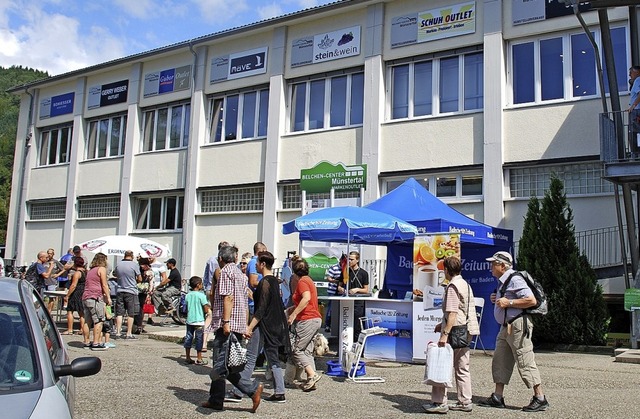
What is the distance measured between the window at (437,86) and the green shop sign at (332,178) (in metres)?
1.99

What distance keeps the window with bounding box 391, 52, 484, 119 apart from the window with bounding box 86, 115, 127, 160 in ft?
39.4

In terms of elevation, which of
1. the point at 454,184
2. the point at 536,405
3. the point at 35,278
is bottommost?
the point at 536,405

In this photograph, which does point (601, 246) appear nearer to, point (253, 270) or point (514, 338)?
point (253, 270)

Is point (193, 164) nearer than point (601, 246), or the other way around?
point (601, 246)

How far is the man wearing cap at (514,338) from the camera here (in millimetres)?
7461

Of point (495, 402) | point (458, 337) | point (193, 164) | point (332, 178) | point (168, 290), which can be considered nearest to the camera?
point (458, 337)

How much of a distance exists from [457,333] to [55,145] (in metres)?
25.3

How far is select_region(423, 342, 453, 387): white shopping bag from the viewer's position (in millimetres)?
7316

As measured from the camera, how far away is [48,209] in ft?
93.6

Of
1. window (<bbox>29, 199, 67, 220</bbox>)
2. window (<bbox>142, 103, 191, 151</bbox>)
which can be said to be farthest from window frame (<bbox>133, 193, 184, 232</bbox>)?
window (<bbox>29, 199, 67, 220</bbox>)

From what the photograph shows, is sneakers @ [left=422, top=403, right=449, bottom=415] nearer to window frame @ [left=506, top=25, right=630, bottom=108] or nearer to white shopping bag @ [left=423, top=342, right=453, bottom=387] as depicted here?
white shopping bag @ [left=423, top=342, right=453, bottom=387]

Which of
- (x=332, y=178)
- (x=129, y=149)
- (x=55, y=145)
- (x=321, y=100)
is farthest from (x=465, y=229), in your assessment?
(x=55, y=145)

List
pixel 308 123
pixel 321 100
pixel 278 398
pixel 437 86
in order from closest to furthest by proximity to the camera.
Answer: pixel 278 398 < pixel 437 86 < pixel 321 100 < pixel 308 123

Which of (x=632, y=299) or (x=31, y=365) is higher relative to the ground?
(x=632, y=299)
